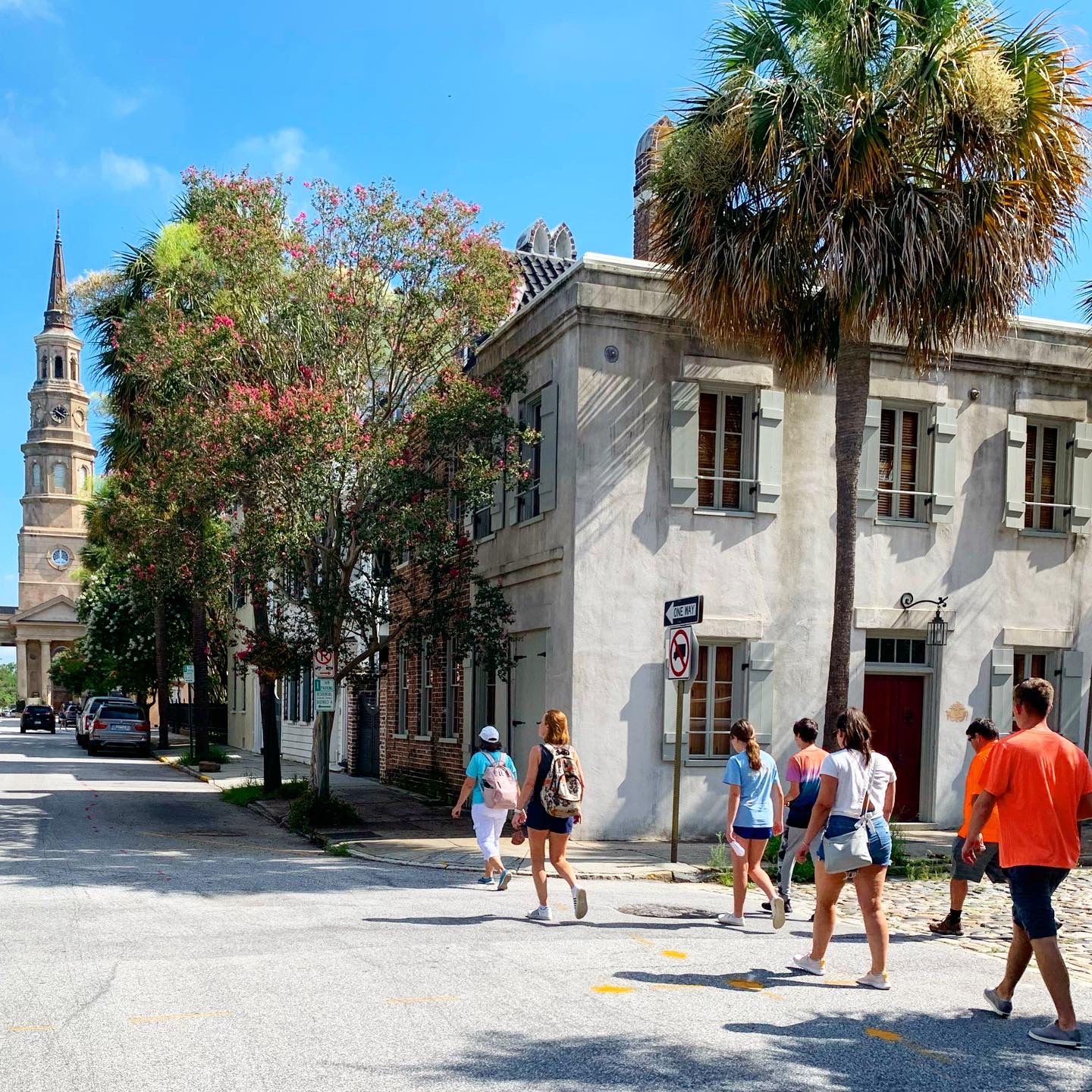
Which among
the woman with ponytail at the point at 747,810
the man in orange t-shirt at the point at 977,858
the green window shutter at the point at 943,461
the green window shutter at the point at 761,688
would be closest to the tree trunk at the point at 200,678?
the green window shutter at the point at 761,688

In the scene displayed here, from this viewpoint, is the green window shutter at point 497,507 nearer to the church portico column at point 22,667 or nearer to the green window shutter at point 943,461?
the green window shutter at point 943,461

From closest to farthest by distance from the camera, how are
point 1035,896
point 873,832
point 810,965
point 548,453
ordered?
point 1035,896 → point 873,832 → point 810,965 → point 548,453

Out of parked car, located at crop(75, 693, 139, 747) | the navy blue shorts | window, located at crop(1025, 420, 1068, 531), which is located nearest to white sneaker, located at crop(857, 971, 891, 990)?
the navy blue shorts

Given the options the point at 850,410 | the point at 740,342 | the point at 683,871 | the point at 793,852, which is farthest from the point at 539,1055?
the point at 740,342

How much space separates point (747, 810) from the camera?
1016 cm

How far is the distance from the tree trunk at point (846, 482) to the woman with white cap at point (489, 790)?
407 centimetres

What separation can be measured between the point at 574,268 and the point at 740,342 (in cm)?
229

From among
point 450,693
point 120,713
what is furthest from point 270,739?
point 120,713

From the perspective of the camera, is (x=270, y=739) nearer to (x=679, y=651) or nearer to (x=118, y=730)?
(x=679, y=651)

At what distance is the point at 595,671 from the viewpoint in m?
16.0

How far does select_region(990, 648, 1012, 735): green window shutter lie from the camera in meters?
17.8

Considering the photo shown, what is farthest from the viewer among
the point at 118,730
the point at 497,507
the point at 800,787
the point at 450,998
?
the point at 118,730

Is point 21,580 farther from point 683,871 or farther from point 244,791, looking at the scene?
point 683,871

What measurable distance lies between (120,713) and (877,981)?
3308 cm
